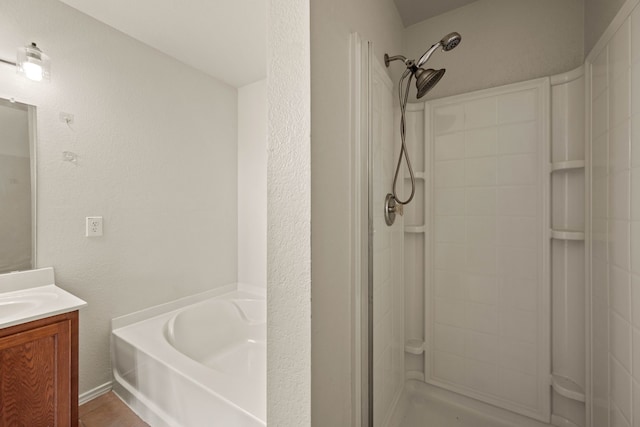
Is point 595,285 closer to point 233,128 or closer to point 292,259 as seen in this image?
point 292,259

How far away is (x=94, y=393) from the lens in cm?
170

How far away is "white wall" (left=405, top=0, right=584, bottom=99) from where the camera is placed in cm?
125

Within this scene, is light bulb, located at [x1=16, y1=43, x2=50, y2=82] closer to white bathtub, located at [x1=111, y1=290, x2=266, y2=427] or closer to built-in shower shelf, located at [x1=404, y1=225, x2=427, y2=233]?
white bathtub, located at [x1=111, y1=290, x2=266, y2=427]

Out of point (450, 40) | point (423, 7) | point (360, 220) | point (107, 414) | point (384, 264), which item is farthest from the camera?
point (107, 414)

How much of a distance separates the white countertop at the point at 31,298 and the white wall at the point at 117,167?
3.5 inches

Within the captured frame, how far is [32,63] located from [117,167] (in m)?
0.64

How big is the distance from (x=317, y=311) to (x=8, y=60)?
6.79 feet

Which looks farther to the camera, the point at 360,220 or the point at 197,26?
the point at 197,26

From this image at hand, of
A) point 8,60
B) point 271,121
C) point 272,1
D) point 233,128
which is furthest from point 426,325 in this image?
point 8,60

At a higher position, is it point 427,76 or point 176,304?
point 427,76

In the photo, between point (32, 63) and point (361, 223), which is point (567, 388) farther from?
point (32, 63)

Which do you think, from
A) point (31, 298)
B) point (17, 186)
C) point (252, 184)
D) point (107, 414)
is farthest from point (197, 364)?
point (252, 184)

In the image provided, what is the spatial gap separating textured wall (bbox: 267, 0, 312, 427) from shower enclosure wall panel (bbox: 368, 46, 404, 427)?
0.31m

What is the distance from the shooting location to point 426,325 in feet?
5.03
